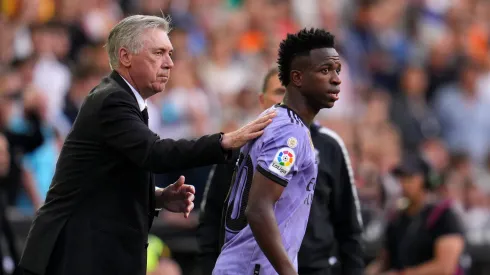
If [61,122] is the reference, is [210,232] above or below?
below

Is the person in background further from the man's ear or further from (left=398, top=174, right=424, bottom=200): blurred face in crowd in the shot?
the man's ear

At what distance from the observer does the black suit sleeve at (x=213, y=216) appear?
706cm

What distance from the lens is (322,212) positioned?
7363 millimetres

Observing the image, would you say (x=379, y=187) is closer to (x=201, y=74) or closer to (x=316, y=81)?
(x=201, y=74)

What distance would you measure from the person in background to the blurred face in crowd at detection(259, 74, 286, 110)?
2.80 m

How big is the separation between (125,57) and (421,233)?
454cm

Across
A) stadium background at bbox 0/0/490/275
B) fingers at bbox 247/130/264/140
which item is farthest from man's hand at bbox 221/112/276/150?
stadium background at bbox 0/0/490/275

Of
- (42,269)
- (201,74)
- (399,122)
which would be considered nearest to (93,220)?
(42,269)

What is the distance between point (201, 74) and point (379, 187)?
9.09ft

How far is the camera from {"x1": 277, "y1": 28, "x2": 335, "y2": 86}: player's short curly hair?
5.72 m

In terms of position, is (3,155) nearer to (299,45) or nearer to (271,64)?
(271,64)

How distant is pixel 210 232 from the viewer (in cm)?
711

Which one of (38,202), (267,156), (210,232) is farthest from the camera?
(38,202)

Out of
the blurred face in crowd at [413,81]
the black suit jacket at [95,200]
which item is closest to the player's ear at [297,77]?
the black suit jacket at [95,200]
